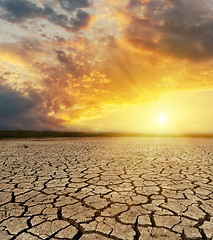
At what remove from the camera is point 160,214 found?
6.84ft

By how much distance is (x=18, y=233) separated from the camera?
1748mm

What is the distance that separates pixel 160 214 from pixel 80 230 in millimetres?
904

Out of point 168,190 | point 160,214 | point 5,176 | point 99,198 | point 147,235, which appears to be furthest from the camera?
point 5,176

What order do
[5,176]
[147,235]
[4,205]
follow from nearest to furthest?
[147,235] < [4,205] < [5,176]

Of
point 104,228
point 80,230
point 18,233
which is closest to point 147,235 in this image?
point 104,228

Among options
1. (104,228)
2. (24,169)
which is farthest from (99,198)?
(24,169)

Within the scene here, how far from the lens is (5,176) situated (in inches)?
148

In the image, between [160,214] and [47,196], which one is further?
[47,196]

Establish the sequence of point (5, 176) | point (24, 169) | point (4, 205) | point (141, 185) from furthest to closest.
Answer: point (24, 169), point (5, 176), point (141, 185), point (4, 205)

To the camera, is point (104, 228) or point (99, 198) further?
point (99, 198)

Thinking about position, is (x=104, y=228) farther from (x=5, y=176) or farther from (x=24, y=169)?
(x=24, y=169)

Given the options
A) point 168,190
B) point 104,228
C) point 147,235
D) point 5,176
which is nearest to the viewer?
point 147,235

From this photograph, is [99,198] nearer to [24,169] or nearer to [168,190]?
[168,190]

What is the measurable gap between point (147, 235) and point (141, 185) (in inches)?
54.9
